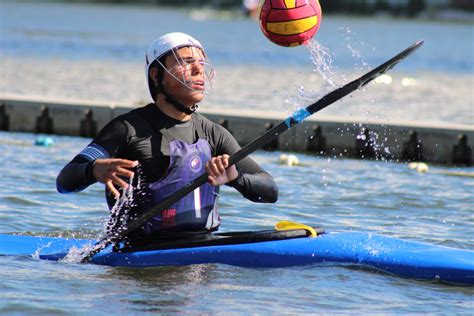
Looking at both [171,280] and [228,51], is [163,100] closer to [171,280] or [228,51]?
[171,280]

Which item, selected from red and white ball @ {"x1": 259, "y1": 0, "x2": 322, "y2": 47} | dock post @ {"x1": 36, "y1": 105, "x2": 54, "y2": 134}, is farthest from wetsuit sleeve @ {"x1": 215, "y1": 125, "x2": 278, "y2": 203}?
dock post @ {"x1": 36, "y1": 105, "x2": 54, "y2": 134}

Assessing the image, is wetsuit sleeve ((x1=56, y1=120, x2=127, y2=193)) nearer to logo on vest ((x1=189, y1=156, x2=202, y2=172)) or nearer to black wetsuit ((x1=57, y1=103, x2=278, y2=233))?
black wetsuit ((x1=57, y1=103, x2=278, y2=233))

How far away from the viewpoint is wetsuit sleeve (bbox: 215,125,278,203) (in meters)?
6.63

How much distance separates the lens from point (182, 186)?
6.68 metres

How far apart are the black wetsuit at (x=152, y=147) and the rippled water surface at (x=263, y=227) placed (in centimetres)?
50

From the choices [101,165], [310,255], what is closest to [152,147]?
[101,165]

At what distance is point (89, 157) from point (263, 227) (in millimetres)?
2650

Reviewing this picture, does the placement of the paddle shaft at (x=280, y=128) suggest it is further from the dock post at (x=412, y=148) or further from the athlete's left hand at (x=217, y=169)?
the dock post at (x=412, y=148)

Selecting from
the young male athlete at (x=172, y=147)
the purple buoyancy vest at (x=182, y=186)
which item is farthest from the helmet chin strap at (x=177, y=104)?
the purple buoyancy vest at (x=182, y=186)

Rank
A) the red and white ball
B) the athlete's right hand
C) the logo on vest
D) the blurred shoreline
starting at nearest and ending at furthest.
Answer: the athlete's right hand
the logo on vest
the red and white ball
the blurred shoreline

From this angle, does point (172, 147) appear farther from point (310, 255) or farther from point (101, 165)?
point (310, 255)

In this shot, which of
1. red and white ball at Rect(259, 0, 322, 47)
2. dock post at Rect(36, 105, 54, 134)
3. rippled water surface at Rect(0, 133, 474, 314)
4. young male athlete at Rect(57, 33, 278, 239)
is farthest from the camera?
dock post at Rect(36, 105, 54, 134)

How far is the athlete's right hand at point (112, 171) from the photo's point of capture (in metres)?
6.09

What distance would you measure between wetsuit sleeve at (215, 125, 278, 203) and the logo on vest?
18cm
